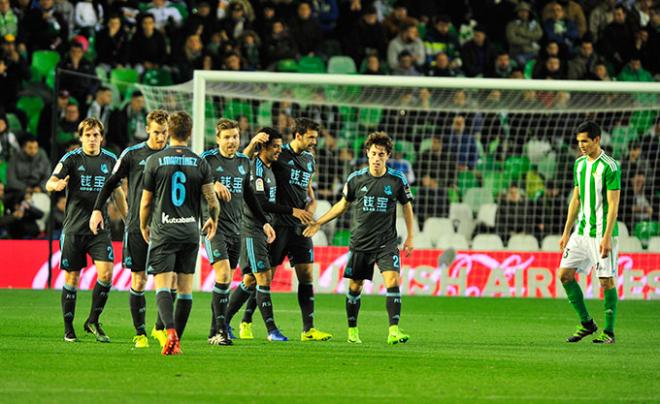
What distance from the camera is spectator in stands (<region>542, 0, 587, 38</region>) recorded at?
25720 mm

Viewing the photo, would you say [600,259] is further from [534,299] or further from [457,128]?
[457,128]

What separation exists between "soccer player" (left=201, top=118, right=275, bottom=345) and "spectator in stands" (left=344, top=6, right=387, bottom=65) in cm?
1274

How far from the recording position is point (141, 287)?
1106 centimetres

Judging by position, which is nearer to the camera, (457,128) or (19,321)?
(19,321)

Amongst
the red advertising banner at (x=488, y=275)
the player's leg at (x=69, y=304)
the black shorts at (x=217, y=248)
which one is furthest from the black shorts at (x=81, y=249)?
the red advertising banner at (x=488, y=275)

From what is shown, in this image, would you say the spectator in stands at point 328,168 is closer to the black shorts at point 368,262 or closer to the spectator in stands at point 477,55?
the spectator in stands at point 477,55

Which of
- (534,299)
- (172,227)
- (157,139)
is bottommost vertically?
(534,299)

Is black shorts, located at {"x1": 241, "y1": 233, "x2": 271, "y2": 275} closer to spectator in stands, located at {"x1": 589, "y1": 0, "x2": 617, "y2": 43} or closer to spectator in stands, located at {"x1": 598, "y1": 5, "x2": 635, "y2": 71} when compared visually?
spectator in stands, located at {"x1": 598, "y1": 5, "x2": 635, "y2": 71}

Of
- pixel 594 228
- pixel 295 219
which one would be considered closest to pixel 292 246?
pixel 295 219

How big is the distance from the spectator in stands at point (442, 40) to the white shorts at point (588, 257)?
497 inches

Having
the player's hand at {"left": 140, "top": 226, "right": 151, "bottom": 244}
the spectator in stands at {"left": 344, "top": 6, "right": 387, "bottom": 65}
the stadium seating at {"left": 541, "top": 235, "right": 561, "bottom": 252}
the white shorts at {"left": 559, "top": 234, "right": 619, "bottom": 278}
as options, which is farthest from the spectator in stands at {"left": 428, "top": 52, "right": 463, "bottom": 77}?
the player's hand at {"left": 140, "top": 226, "right": 151, "bottom": 244}

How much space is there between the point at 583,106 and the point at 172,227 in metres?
12.8

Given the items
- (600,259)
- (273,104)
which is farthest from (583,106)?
(600,259)

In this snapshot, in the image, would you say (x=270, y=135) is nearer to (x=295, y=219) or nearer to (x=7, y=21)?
(x=295, y=219)
